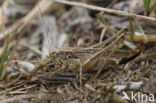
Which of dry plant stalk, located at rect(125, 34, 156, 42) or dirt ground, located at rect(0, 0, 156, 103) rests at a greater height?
dry plant stalk, located at rect(125, 34, 156, 42)

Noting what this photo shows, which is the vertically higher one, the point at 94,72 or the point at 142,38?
the point at 142,38

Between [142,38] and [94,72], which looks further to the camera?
[142,38]

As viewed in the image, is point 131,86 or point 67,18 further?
point 67,18

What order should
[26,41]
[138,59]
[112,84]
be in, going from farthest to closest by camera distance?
[26,41] < [138,59] < [112,84]

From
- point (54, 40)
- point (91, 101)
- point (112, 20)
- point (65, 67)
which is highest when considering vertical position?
Result: point (112, 20)

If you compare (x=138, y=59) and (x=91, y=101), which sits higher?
(x=138, y=59)

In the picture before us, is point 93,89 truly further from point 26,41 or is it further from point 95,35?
point 26,41

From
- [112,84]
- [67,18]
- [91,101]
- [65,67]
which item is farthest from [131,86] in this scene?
[67,18]

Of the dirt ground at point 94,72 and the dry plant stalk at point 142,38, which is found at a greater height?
the dry plant stalk at point 142,38

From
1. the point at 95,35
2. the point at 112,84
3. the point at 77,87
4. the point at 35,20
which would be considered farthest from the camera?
the point at 35,20

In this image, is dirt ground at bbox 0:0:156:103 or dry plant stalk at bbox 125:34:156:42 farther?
dry plant stalk at bbox 125:34:156:42

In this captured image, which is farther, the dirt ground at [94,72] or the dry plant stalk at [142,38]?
the dry plant stalk at [142,38]
